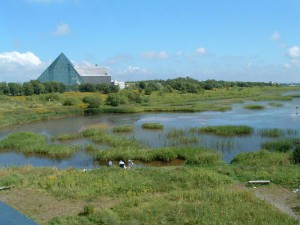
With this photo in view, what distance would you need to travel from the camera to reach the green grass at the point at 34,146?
24.2 metres

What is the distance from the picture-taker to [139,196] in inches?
502

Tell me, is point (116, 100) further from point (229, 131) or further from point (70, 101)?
point (229, 131)

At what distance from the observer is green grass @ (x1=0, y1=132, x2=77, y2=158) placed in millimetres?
24156

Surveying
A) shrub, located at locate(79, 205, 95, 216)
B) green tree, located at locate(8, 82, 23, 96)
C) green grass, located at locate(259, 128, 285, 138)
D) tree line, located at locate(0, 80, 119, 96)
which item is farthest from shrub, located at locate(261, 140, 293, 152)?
green tree, located at locate(8, 82, 23, 96)

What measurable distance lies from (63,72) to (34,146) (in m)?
75.2

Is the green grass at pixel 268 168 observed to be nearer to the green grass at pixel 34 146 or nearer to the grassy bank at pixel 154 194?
the grassy bank at pixel 154 194

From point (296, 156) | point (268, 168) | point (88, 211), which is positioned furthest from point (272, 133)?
point (88, 211)

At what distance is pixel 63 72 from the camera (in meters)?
98.6

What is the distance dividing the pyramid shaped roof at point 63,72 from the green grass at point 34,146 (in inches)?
2723

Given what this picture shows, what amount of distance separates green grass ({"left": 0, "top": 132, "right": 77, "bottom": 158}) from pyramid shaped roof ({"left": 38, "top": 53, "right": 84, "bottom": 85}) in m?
69.2

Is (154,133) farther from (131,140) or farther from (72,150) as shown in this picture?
(72,150)

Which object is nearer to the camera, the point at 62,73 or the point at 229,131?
the point at 229,131

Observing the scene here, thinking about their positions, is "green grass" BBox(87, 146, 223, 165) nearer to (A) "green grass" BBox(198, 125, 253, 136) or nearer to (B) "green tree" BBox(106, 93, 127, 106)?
(A) "green grass" BBox(198, 125, 253, 136)

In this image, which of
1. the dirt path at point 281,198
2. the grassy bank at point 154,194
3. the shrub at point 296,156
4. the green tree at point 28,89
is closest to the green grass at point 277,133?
the shrub at point 296,156
